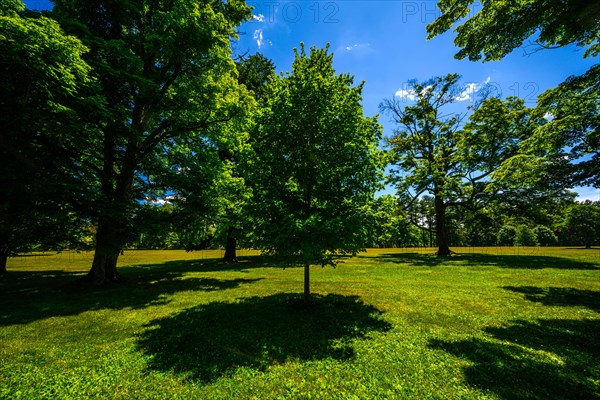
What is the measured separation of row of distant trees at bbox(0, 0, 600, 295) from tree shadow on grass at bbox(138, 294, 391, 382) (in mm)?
1886

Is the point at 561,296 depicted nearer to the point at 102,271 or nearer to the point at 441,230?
the point at 441,230

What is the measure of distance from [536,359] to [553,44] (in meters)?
9.70

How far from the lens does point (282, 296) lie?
11242 millimetres

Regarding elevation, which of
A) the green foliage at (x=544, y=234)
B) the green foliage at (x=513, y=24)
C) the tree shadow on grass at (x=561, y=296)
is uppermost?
the green foliage at (x=513, y=24)

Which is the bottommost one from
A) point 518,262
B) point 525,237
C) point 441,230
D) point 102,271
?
point 518,262

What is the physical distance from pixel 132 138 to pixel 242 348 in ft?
44.6

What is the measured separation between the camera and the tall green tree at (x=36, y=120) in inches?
348

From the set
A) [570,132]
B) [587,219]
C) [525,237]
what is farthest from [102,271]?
[525,237]

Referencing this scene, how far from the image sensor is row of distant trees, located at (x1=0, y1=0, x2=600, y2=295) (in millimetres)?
8320

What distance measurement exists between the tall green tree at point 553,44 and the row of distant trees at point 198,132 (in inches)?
2.1

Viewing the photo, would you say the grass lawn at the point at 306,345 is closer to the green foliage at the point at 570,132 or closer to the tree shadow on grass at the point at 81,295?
the tree shadow on grass at the point at 81,295

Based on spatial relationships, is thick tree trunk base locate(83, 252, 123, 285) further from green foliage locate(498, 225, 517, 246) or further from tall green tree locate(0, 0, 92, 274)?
green foliage locate(498, 225, 517, 246)

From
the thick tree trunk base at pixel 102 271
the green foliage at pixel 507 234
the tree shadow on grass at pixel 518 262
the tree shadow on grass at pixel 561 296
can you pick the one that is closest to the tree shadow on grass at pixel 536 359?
the tree shadow on grass at pixel 561 296

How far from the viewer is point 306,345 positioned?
20.7ft
